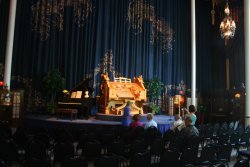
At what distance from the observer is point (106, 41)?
1603 cm

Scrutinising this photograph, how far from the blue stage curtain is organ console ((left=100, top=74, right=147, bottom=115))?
111 inches

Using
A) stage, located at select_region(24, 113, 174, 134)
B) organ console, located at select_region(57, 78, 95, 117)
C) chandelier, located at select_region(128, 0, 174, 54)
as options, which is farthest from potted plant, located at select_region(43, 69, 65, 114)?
chandelier, located at select_region(128, 0, 174, 54)

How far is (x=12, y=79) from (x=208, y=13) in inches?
539

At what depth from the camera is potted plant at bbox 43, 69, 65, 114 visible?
13.6 meters

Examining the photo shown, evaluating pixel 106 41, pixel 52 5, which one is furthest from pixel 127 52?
pixel 52 5

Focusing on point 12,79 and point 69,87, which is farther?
point 69,87

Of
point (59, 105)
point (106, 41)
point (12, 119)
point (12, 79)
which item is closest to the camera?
point (59, 105)

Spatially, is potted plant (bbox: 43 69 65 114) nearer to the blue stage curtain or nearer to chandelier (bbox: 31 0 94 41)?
the blue stage curtain

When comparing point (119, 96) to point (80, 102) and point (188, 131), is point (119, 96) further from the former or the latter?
point (188, 131)

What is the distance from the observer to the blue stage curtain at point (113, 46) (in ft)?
46.9

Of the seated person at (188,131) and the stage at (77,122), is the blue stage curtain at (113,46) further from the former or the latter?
the seated person at (188,131)

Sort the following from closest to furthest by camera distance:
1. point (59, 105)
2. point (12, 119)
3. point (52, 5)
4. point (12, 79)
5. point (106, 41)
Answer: point (59, 105)
point (12, 119)
point (12, 79)
point (52, 5)
point (106, 41)

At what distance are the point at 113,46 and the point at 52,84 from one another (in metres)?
4.52

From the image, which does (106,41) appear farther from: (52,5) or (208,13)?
(208,13)
